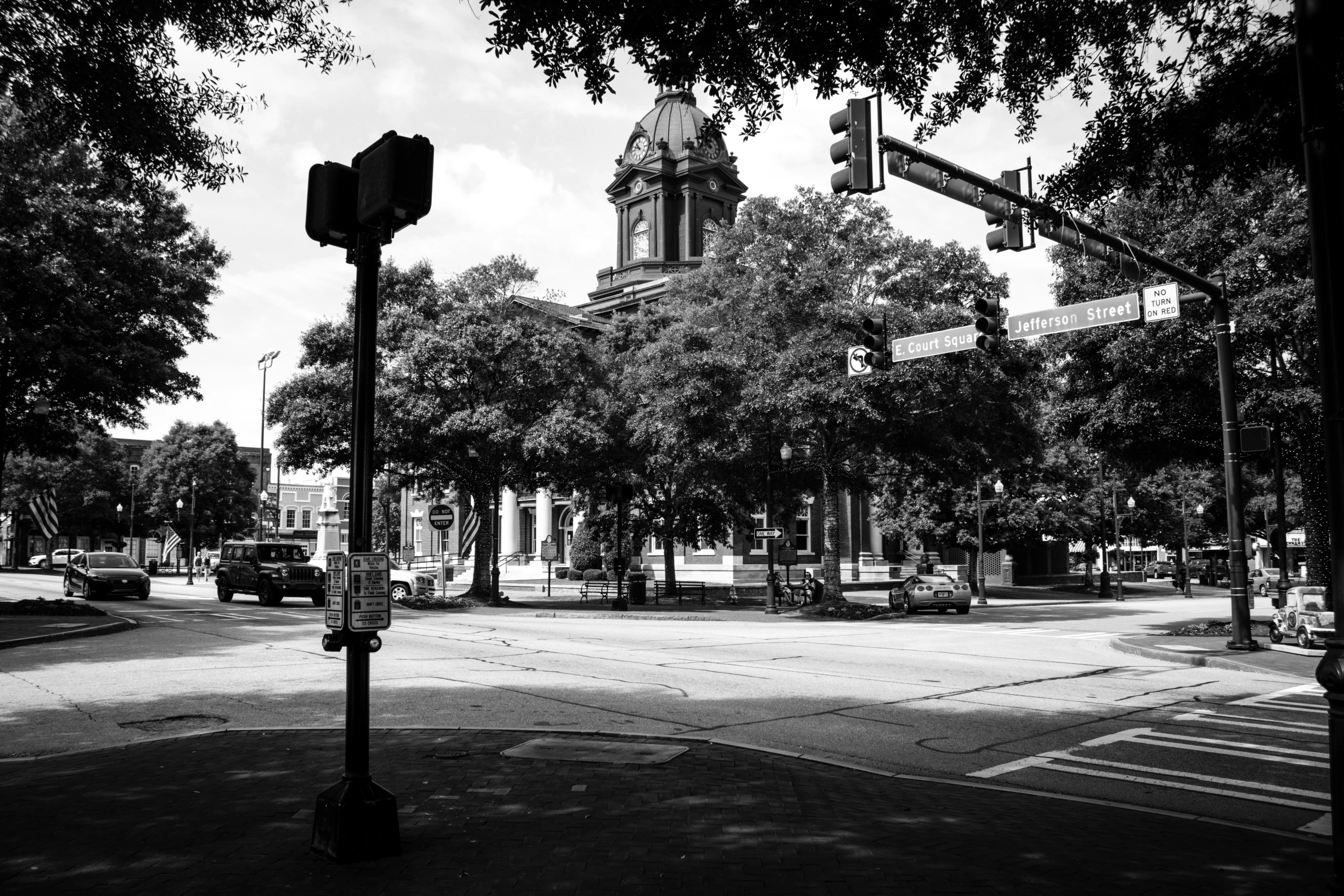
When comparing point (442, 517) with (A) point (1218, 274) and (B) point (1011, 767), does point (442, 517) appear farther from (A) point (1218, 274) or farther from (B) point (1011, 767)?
(B) point (1011, 767)

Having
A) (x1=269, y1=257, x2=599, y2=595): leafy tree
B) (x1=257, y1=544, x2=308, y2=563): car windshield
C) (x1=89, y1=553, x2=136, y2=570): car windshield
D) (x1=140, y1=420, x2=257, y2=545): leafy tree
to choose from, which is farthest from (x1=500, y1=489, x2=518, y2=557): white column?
(x1=257, y1=544, x2=308, y2=563): car windshield

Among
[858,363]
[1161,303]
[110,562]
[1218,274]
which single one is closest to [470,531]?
[110,562]

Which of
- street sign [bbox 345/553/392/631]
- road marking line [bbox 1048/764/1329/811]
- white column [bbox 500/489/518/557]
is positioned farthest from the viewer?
white column [bbox 500/489/518/557]

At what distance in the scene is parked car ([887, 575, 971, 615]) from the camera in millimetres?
34438

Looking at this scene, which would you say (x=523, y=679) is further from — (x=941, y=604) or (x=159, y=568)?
(x=159, y=568)

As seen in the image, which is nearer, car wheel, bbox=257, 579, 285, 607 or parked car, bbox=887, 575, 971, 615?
car wheel, bbox=257, 579, 285, 607

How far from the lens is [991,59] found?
9406mm

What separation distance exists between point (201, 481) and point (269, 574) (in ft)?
172

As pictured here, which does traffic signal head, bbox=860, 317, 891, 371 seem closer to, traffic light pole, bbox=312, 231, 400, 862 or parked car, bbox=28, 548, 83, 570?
traffic light pole, bbox=312, 231, 400, 862

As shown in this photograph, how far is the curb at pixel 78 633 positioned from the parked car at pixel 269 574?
8766mm

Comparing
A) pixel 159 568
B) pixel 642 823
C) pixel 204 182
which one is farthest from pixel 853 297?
pixel 159 568

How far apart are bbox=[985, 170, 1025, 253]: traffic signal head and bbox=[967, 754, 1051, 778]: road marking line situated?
247 inches

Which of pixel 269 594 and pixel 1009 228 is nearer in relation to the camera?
pixel 1009 228

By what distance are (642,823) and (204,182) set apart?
27.4 feet
